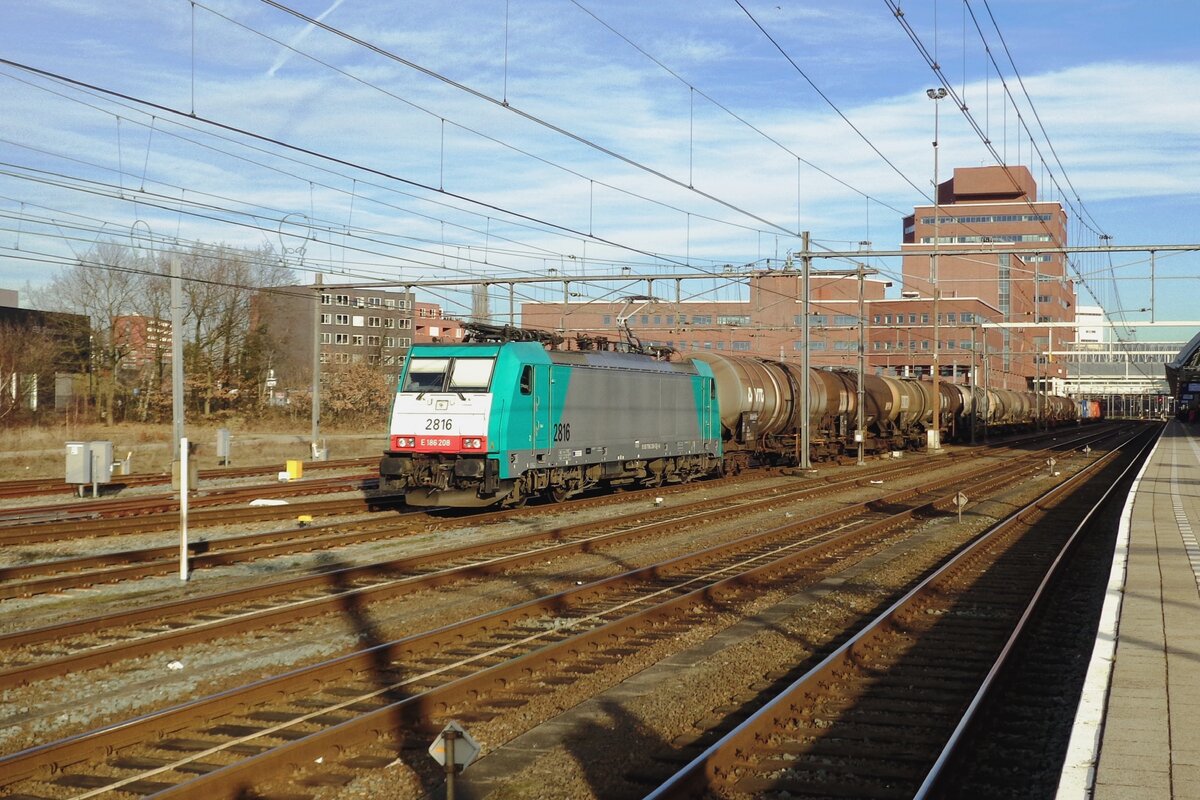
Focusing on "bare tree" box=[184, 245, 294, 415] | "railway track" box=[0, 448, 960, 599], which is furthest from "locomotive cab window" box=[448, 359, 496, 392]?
"bare tree" box=[184, 245, 294, 415]

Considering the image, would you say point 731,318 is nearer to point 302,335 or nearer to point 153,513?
point 302,335

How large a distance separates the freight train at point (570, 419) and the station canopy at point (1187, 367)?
137 feet

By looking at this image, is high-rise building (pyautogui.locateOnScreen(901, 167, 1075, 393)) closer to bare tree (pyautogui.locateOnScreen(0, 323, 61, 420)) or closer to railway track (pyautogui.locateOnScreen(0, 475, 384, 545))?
bare tree (pyautogui.locateOnScreen(0, 323, 61, 420))

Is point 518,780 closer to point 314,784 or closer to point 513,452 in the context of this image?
point 314,784

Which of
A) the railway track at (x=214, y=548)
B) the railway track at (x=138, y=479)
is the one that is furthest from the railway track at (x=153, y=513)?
the railway track at (x=138, y=479)

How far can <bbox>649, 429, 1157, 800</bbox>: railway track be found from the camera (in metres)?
6.71

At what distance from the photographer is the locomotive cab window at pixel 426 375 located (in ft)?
67.6

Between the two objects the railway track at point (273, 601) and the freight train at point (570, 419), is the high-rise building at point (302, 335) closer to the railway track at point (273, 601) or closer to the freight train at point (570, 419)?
the freight train at point (570, 419)

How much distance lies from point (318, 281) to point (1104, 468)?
2929 cm

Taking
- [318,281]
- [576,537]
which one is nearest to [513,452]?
[576,537]

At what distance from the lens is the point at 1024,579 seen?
48.3 feet

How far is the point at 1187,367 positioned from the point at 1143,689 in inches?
3285

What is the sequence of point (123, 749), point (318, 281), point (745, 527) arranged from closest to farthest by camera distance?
point (123, 749), point (745, 527), point (318, 281)

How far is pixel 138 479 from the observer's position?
92.7ft
